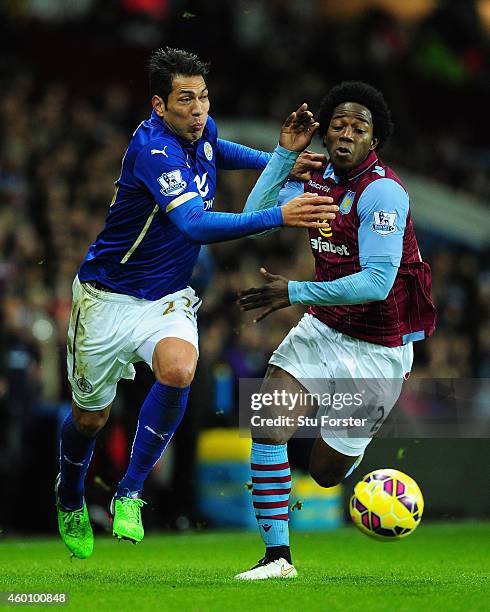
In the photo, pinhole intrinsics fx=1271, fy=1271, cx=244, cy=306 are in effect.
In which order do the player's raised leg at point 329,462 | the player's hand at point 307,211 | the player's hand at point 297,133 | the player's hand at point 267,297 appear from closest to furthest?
the player's hand at point 307,211, the player's hand at point 267,297, the player's hand at point 297,133, the player's raised leg at point 329,462

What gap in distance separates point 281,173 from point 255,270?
22.1 feet

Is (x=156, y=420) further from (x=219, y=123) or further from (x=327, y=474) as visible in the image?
(x=219, y=123)

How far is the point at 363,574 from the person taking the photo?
23.8ft

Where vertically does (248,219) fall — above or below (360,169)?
below

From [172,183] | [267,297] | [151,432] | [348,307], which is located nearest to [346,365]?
[348,307]

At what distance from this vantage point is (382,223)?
6707 mm

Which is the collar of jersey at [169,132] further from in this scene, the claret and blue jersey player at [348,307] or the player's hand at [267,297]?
the player's hand at [267,297]

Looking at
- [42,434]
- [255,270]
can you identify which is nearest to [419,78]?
[255,270]

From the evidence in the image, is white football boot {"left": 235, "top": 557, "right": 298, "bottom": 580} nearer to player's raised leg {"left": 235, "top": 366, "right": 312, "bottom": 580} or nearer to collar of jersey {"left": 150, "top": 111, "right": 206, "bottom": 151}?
player's raised leg {"left": 235, "top": 366, "right": 312, "bottom": 580}

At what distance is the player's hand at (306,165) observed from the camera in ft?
23.8

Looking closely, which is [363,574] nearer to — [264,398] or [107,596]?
[264,398]

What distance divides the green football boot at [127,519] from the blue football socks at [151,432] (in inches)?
2.2

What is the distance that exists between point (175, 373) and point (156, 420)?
1.15 ft

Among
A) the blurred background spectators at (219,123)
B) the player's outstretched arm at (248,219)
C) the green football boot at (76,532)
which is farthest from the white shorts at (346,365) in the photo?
the blurred background spectators at (219,123)
